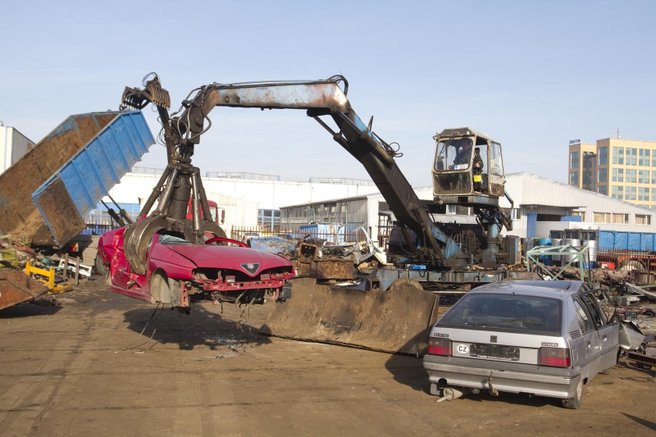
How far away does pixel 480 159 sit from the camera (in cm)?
1620

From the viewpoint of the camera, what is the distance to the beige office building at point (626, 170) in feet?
429

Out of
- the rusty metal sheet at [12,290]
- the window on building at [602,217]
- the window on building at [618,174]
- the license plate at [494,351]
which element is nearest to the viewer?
the license plate at [494,351]

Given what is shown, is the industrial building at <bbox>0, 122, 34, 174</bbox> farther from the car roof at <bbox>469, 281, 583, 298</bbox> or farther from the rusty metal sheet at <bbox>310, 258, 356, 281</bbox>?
the car roof at <bbox>469, 281, 583, 298</bbox>

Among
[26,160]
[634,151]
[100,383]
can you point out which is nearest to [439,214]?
[100,383]

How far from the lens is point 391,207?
16.1 m

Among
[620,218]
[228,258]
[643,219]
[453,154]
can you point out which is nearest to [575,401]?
[228,258]

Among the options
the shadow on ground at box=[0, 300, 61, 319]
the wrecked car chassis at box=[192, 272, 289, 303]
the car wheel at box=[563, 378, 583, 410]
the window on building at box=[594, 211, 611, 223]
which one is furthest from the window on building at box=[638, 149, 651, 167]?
the car wheel at box=[563, 378, 583, 410]

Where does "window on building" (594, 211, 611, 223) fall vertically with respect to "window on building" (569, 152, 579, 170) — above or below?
below

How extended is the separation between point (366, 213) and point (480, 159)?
2688 centimetres

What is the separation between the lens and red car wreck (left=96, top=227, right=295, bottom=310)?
9180mm

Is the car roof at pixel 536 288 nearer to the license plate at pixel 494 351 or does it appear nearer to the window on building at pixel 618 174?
the license plate at pixel 494 351

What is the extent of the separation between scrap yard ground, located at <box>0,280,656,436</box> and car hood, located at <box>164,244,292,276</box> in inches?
57.9

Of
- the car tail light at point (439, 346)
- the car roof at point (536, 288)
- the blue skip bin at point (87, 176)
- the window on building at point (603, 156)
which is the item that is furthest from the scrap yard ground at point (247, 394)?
the window on building at point (603, 156)

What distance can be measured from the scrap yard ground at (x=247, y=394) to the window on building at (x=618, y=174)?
132128 millimetres
